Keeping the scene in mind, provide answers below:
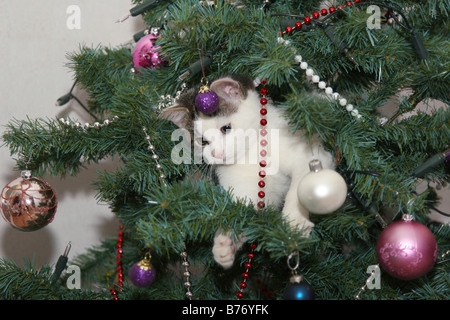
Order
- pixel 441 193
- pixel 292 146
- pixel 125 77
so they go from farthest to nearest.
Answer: pixel 441 193 < pixel 125 77 < pixel 292 146

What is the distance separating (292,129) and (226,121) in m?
0.12

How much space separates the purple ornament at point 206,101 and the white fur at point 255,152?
45 millimetres

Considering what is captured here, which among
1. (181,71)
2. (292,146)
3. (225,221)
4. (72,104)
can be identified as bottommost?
(225,221)

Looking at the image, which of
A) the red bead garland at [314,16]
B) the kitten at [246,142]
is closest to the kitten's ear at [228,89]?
the kitten at [246,142]

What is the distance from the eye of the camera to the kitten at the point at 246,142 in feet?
2.20

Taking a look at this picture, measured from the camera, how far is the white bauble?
56 centimetres

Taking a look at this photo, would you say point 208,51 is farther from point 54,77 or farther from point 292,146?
point 54,77

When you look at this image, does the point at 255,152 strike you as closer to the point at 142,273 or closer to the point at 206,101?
the point at 206,101

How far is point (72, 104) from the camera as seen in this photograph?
3.70 feet

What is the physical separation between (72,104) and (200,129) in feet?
1.82

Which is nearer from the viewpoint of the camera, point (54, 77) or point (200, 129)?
point (200, 129)

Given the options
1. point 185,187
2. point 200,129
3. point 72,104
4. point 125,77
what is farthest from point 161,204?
point 72,104

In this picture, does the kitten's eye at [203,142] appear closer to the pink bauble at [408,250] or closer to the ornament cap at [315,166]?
the ornament cap at [315,166]

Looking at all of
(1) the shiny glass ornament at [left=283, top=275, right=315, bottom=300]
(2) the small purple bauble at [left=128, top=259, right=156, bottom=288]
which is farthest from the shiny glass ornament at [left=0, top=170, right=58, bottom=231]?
(1) the shiny glass ornament at [left=283, top=275, right=315, bottom=300]
